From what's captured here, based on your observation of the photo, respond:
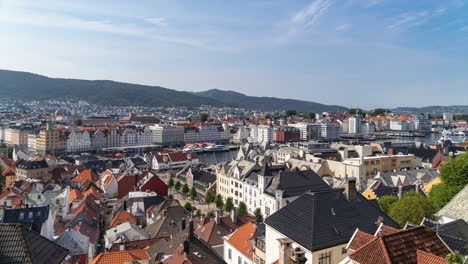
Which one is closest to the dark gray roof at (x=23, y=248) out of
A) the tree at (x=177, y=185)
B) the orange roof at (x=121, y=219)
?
the orange roof at (x=121, y=219)

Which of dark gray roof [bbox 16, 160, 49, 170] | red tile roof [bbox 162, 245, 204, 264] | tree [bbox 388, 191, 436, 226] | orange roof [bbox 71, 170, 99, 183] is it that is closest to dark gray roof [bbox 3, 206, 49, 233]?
red tile roof [bbox 162, 245, 204, 264]

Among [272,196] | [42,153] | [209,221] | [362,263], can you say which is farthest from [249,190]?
[42,153]

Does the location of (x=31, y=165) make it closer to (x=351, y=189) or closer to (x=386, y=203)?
(x=386, y=203)

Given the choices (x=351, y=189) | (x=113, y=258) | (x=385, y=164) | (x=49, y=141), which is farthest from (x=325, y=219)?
(x=49, y=141)

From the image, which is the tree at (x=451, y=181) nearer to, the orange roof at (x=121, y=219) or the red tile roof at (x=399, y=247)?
the red tile roof at (x=399, y=247)

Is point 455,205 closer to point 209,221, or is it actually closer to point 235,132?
point 209,221
